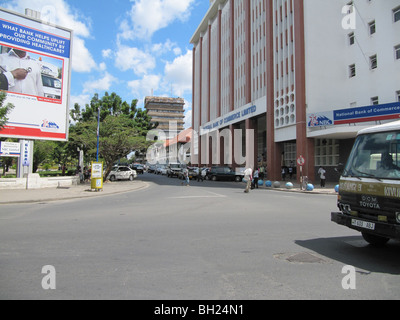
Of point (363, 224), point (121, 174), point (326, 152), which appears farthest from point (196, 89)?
point (363, 224)

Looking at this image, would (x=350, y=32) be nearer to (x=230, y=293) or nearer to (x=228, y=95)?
(x=228, y=95)

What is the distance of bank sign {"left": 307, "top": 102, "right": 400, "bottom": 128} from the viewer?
21344 mm

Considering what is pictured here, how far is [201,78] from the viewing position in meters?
58.5

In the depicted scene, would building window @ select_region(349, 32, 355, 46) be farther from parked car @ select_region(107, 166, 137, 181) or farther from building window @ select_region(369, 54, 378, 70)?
parked car @ select_region(107, 166, 137, 181)

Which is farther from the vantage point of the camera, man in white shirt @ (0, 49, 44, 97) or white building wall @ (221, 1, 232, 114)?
white building wall @ (221, 1, 232, 114)

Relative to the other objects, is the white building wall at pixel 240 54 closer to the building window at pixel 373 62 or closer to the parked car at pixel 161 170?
the building window at pixel 373 62

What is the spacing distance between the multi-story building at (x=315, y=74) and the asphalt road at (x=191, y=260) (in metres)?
17.3

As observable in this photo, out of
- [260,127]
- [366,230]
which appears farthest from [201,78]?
[366,230]

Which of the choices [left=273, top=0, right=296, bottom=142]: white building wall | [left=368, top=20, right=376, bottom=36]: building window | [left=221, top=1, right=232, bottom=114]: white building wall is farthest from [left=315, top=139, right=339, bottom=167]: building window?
[left=221, top=1, right=232, bottom=114]: white building wall

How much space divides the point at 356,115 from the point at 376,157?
780 inches

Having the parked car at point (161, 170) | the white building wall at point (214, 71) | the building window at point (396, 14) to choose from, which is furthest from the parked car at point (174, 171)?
the building window at point (396, 14)

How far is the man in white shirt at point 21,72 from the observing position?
814 inches

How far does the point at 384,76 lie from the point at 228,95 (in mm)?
23324
